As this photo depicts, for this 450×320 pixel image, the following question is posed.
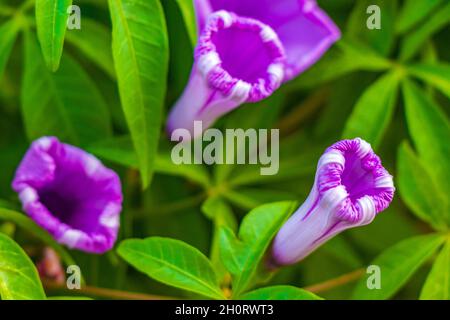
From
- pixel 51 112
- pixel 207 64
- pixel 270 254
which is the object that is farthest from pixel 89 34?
pixel 270 254

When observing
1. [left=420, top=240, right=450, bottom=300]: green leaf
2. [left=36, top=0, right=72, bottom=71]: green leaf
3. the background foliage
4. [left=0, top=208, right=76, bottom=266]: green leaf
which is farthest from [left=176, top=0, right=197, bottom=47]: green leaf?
[left=420, top=240, right=450, bottom=300]: green leaf

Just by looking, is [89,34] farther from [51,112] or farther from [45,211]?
[45,211]

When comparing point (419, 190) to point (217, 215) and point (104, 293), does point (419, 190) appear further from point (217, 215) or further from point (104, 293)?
point (104, 293)

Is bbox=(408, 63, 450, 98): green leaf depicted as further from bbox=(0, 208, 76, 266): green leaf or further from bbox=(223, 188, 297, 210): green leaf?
bbox=(0, 208, 76, 266): green leaf

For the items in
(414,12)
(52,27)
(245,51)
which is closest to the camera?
(52,27)

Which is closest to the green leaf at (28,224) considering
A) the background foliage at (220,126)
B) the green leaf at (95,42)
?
the background foliage at (220,126)

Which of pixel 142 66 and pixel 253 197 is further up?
pixel 142 66

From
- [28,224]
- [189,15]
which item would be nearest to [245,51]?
[189,15]
